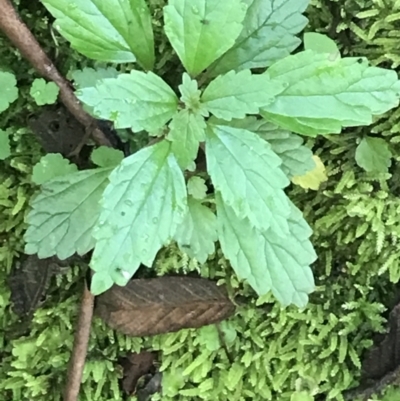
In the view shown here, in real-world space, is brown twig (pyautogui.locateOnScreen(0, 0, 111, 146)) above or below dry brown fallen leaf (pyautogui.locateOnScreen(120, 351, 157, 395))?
above

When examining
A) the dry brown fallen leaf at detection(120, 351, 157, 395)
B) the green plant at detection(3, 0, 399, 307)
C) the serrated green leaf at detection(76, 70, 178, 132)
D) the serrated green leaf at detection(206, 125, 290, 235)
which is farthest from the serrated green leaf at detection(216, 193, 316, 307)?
the dry brown fallen leaf at detection(120, 351, 157, 395)

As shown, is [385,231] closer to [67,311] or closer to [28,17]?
[67,311]

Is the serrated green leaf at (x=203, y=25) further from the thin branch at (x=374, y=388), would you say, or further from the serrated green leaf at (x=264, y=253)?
the thin branch at (x=374, y=388)

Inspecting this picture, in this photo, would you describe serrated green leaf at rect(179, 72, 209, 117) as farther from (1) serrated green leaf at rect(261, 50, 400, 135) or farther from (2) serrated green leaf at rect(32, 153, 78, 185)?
(2) serrated green leaf at rect(32, 153, 78, 185)

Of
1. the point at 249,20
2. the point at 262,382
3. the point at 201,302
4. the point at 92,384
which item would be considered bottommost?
the point at 262,382

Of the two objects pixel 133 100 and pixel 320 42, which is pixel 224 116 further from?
pixel 320 42

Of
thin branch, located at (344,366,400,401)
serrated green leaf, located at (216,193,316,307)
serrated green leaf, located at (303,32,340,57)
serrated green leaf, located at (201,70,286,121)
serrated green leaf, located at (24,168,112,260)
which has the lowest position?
thin branch, located at (344,366,400,401)

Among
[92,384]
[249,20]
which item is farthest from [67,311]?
[249,20]
